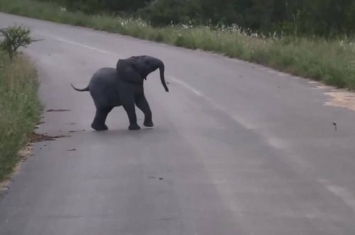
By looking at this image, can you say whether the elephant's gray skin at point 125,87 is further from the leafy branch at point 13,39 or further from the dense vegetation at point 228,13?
the dense vegetation at point 228,13

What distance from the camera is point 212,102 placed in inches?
680

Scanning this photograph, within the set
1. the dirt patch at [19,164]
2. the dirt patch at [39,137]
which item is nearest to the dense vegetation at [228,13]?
the dirt patch at [39,137]

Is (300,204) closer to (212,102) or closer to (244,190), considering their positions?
(244,190)

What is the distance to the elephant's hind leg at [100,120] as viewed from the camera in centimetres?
1427

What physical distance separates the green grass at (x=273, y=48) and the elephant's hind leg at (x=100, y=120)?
6.41m

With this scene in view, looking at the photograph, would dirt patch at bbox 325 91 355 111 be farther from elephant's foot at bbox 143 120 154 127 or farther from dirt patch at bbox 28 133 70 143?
dirt patch at bbox 28 133 70 143

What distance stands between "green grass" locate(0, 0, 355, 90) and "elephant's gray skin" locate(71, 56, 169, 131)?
20.0ft

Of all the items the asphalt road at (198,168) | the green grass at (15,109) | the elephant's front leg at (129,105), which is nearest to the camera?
the asphalt road at (198,168)

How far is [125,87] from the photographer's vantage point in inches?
553

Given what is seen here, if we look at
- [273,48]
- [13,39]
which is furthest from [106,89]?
[273,48]

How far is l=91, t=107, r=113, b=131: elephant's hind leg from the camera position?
14.3 meters

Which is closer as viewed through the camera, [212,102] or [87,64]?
[212,102]

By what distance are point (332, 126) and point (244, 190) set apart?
474 centimetres

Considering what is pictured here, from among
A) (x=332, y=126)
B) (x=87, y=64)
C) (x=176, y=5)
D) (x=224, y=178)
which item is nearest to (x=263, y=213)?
(x=224, y=178)
